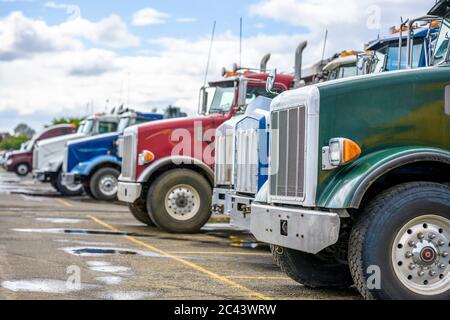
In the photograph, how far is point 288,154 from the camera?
791cm

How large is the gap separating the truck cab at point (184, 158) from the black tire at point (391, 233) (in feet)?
26.0

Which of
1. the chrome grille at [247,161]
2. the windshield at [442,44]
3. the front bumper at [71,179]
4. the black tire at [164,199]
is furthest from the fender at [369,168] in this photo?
the front bumper at [71,179]

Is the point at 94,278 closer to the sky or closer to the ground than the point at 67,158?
closer to the ground

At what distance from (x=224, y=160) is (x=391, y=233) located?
21.4 feet

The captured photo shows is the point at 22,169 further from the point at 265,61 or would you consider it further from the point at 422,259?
the point at 422,259

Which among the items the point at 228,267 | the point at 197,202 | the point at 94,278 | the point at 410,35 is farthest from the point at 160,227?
the point at 410,35

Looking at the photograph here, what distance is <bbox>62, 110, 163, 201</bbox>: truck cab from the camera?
25.1 meters

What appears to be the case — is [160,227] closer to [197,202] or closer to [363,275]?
[197,202]

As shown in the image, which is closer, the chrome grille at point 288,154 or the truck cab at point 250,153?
the chrome grille at point 288,154

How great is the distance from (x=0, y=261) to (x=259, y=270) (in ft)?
9.63

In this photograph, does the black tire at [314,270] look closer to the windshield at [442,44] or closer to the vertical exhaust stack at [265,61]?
the windshield at [442,44]

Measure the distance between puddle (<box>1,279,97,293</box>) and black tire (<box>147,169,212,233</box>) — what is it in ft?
21.4

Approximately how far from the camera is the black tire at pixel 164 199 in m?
15.2
